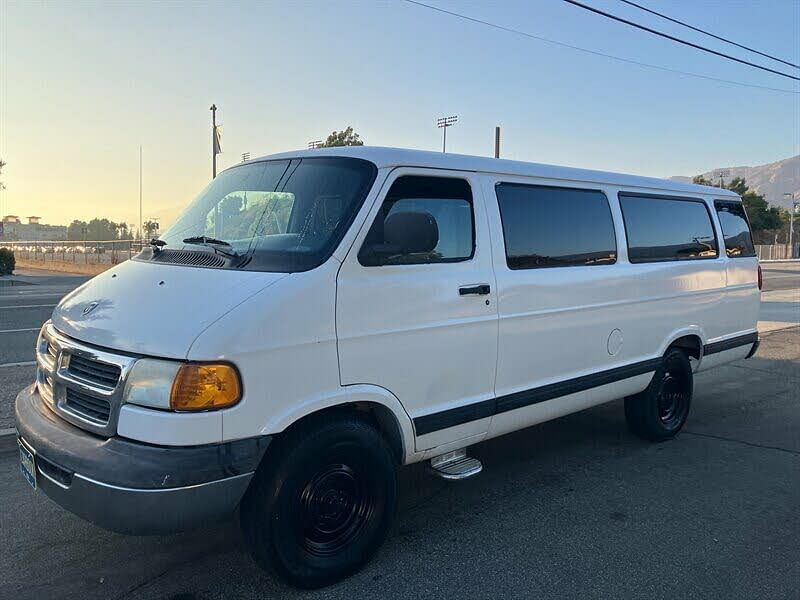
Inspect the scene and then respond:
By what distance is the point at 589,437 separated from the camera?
19.0 feet

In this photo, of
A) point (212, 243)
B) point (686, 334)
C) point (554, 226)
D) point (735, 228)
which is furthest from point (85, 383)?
point (735, 228)

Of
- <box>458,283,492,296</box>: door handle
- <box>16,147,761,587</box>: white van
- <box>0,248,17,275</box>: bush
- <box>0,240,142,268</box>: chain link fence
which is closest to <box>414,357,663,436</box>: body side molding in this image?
<box>16,147,761,587</box>: white van

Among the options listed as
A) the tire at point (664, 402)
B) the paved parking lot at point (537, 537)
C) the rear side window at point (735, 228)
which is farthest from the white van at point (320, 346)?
the rear side window at point (735, 228)

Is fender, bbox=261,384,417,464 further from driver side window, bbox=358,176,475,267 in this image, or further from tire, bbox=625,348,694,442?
tire, bbox=625,348,694,442

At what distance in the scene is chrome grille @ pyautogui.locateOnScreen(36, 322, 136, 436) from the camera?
2822mm

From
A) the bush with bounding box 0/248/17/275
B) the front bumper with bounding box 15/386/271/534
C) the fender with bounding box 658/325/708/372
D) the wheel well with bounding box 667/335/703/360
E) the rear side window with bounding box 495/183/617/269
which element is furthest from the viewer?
the bush with bounding box 0/248/17/275

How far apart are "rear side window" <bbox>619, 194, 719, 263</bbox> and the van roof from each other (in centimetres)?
23

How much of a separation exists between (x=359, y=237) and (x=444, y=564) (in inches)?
70.5

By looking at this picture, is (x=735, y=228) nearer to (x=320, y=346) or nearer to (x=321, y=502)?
(x=320, y=346)

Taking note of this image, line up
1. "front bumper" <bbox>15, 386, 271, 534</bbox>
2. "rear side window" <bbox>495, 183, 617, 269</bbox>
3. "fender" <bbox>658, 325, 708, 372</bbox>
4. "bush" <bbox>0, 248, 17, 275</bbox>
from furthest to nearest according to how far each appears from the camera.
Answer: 1. "bush" <bbox>0, 248, 17, 275</bbox>
2. "fender" <bbox>658, 325, 708, 372</bbox>
3. "rear side window" <bbox>495, 183, 617, 269</bbox>
4. "front bumper" <bbox>15, 386, 271, 534</bbox>

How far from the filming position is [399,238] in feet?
10.9

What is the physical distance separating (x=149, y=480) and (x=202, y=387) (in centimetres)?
43

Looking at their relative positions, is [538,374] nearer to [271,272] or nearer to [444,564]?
[444,564]

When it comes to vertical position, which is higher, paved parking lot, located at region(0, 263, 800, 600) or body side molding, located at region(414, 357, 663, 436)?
body side molding, located at region(414, 357, 663, 436)
